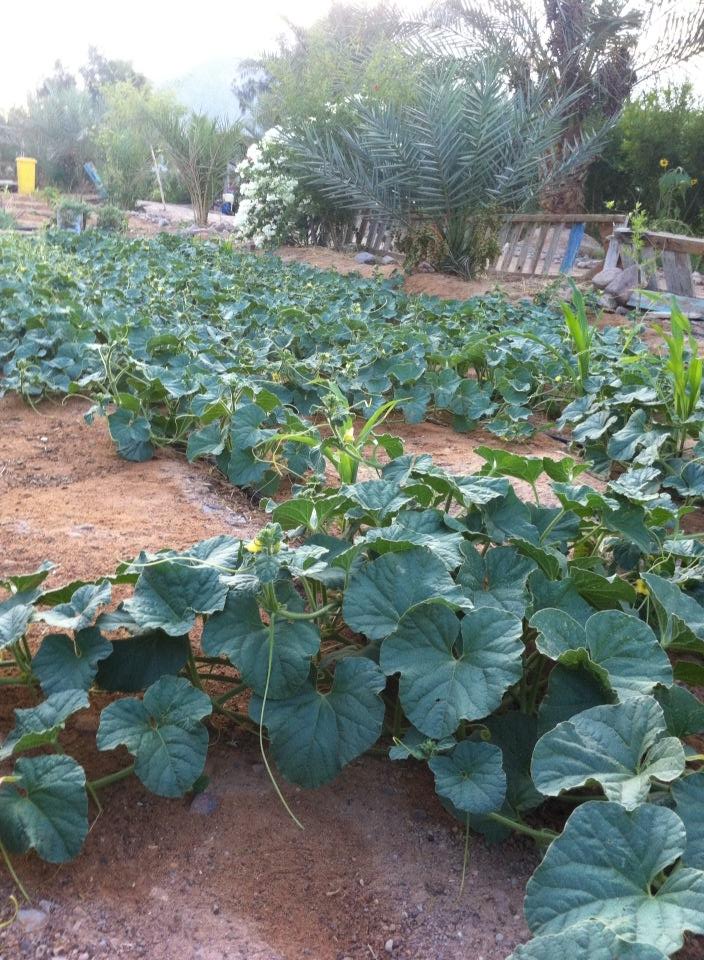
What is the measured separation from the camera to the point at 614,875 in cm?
95

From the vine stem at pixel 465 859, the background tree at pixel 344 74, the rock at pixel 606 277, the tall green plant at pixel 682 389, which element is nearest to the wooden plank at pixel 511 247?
the background tree at pixel 344 74

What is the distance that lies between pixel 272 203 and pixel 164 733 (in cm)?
1211

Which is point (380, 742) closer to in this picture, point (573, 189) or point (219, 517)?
point (219, 517)

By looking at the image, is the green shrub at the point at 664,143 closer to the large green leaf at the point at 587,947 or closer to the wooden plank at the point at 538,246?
the wooden plank at the point at 538,246

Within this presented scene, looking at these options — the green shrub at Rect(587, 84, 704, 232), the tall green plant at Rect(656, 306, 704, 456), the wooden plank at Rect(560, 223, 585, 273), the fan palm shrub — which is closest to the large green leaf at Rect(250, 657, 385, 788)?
the tall green plant at Rect(656, 306, 704, 456)

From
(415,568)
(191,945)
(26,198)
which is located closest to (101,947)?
(191,945)

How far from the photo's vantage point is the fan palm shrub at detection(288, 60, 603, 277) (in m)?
8.52

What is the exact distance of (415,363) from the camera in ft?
12.0

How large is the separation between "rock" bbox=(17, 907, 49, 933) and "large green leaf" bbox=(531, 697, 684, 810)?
69 cm

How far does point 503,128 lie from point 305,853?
870cm

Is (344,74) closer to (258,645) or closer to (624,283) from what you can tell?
(624,283)

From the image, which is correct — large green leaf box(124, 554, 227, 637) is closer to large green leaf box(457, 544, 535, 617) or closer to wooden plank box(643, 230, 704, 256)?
large green leaf box(457, 544, 535, 617)

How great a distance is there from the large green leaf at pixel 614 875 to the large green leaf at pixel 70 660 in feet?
2.53

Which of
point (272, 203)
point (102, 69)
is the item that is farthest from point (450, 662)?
point (102, 69)
